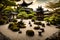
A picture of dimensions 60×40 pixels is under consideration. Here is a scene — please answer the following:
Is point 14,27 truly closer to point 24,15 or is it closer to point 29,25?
point 29,25

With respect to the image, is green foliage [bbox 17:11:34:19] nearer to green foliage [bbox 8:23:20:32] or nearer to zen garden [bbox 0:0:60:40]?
zen garden [bbox 0:0:60:40]

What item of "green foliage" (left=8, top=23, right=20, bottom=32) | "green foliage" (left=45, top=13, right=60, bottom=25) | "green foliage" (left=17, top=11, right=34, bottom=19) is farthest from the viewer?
"green foliage" (left=17, top=11, right=34, bottom=19)

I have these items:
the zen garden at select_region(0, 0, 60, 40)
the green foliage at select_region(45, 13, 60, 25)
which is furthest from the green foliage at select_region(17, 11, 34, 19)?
the green foliage at select_region(45, 13, 60, 25)

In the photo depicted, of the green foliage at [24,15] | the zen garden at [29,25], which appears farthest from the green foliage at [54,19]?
the green foliage at [24,15]

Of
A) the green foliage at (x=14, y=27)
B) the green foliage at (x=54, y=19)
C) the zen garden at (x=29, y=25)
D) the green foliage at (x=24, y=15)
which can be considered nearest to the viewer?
the zen garden at (x=29, y=25)

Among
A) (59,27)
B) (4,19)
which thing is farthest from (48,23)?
(4,19)

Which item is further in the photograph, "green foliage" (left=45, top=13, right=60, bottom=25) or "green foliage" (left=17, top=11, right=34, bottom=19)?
"green foliage" (left=17, top=11, right=34, bottom=19)

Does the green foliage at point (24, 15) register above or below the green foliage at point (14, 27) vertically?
above

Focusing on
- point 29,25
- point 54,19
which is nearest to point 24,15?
point 29,25

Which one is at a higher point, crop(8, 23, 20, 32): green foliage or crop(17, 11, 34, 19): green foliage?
crop(17, 11, 34, 19): green foliage

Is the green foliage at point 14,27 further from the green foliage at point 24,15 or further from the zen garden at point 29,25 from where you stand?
the green foliage at point 24,15

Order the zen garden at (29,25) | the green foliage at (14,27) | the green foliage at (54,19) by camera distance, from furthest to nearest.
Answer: the green foliage at (54,19) → the green foliage at (14,27) → the zen garden at (29,25)

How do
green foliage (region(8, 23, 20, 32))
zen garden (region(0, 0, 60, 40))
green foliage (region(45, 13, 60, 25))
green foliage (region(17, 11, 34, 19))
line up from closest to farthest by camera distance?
zen garden (region(0, 0, 60, 40))
green foliage (region(8, 23, 20, 32))
green foliage (region(45, 13, 60, 25))
green foliage (region(17, 11, 34, 19))

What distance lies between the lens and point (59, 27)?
955 cm
